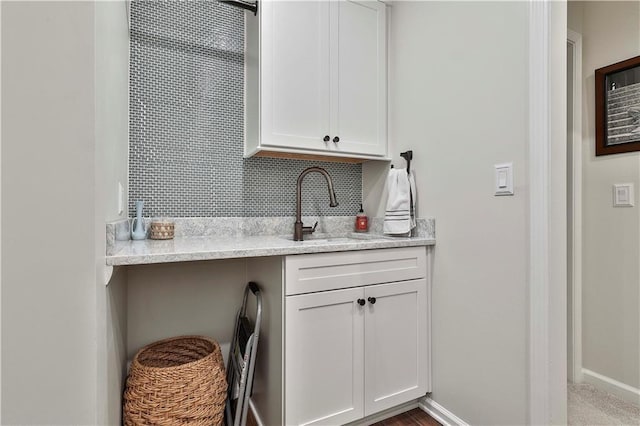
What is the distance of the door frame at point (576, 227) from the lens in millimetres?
1951

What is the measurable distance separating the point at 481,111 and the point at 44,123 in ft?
5.00

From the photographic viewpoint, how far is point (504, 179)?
4.36ft

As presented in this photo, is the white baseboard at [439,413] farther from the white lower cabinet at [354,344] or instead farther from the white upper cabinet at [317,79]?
the white upper cabinet at [317,79]

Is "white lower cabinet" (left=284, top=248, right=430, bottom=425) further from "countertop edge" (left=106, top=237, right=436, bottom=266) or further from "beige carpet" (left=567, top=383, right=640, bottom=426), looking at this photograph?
"beige carpet" (left=567, top=383, right=640, bottom=426)

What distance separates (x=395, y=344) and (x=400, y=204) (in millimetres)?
703

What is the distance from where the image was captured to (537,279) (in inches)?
48.4

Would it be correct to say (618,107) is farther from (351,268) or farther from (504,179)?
(351,268)

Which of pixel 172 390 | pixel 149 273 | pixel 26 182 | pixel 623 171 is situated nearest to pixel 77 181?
pixel 26 182

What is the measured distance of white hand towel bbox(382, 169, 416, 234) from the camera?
169 cm

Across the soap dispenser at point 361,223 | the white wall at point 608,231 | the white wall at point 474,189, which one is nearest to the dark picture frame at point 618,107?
the white wall at point 608,231

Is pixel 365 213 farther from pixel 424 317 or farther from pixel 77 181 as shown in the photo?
pixel 77 181

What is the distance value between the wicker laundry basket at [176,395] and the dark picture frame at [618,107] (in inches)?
95.1

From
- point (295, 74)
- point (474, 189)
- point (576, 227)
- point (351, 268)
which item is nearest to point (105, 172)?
point (351, 268)

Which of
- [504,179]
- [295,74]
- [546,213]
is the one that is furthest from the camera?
[295,74]
